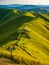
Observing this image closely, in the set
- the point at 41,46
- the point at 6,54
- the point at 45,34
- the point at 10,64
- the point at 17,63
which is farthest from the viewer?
the point at 45,34

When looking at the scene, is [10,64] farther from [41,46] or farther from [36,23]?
[36,23]

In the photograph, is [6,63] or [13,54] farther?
[13,54]

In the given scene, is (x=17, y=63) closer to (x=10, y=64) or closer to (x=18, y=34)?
(x=10, y=64)

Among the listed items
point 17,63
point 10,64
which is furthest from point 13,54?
point 10,64

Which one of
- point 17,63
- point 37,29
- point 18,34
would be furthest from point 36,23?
point 17,63

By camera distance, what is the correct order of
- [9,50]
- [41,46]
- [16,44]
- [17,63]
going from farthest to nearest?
[41,46] < [16,44] < [9,50] < [17,63]

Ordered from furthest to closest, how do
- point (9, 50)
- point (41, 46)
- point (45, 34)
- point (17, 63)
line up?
point (45, 34), point (41, 46), point (9, 50), point (17, 63)

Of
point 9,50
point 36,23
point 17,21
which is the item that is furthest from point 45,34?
point 9,50

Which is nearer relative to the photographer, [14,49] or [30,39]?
[14,49]

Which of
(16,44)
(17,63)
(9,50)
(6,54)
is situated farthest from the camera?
(16,44)
